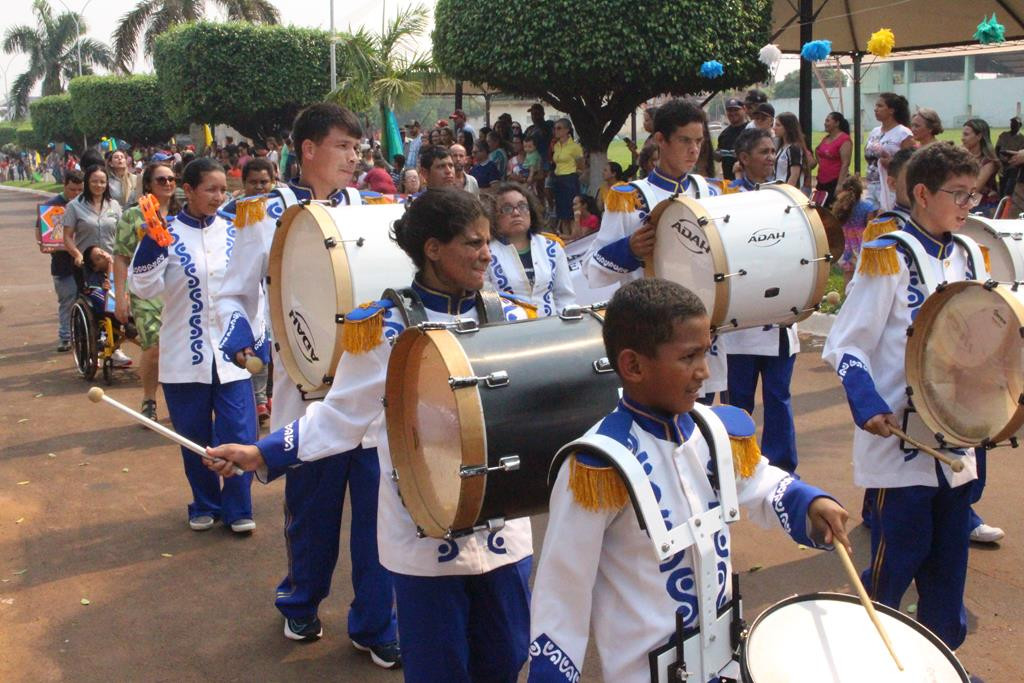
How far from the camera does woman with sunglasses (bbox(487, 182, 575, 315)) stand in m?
5.53

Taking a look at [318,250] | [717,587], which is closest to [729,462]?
[717,587]

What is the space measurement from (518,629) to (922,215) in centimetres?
209

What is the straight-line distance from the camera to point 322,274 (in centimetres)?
436

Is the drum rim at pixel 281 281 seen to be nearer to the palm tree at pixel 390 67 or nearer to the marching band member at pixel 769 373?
the marching band member at pixel 769 373

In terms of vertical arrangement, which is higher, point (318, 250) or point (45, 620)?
point (318, 250)

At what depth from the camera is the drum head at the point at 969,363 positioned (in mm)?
3693

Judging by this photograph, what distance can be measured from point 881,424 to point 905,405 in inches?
10.2

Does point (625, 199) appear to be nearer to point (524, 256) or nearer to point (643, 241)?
point (643, 241)

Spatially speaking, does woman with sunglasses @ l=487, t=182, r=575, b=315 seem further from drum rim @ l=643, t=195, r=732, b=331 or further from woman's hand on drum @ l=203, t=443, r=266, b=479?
woman's hand on drum @ l=203, t=443, r=266, b=479

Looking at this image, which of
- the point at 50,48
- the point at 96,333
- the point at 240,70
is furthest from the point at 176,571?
the point at 50,48

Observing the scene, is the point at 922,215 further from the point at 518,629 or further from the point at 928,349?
the point at 518,629

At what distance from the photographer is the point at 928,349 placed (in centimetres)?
396

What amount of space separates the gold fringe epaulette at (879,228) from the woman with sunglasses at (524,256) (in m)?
1.46

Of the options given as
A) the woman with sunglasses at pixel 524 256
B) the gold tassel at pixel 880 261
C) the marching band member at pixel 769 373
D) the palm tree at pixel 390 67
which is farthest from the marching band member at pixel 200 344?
the palm tree at pixel 390 67
